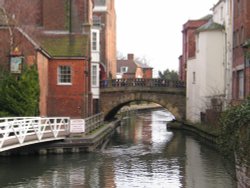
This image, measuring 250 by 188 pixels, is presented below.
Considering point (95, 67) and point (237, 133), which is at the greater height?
point (95, 67)

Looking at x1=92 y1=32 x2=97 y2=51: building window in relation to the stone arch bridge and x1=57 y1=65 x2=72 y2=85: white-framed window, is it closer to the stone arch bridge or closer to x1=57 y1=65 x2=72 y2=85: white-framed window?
the stone arch bridge

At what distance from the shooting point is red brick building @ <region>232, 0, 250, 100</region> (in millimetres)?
32931

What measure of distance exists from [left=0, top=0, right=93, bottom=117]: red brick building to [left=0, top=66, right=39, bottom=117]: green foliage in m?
2.30

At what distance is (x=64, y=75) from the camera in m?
38.2

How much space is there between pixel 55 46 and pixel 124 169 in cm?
1761

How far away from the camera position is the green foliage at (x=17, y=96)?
1180 inches

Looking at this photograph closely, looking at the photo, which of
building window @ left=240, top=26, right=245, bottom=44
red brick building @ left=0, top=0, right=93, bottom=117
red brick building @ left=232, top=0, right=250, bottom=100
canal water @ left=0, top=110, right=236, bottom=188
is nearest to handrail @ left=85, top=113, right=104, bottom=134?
red brick building @ left=0, top=0, right=93, bottom=117

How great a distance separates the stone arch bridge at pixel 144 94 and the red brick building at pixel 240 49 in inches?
524

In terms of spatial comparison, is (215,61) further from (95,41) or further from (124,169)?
(124,169)

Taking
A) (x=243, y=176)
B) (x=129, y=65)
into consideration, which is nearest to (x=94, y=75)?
(x=243, y=176)

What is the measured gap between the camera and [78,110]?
38250mm

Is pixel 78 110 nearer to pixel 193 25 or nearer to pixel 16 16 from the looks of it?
pixel 16 16

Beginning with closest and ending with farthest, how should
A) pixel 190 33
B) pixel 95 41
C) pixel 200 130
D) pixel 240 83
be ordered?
pixel 240 83 < pixel 200 130 < pixel 95 41 < pixel 190 33

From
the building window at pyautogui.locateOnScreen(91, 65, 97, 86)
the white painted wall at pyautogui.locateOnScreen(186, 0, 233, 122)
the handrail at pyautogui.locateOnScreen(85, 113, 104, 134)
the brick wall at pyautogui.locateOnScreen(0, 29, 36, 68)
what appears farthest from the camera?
the building window at pyautogui.locateOnScreen(91, 65, 97, 86)
